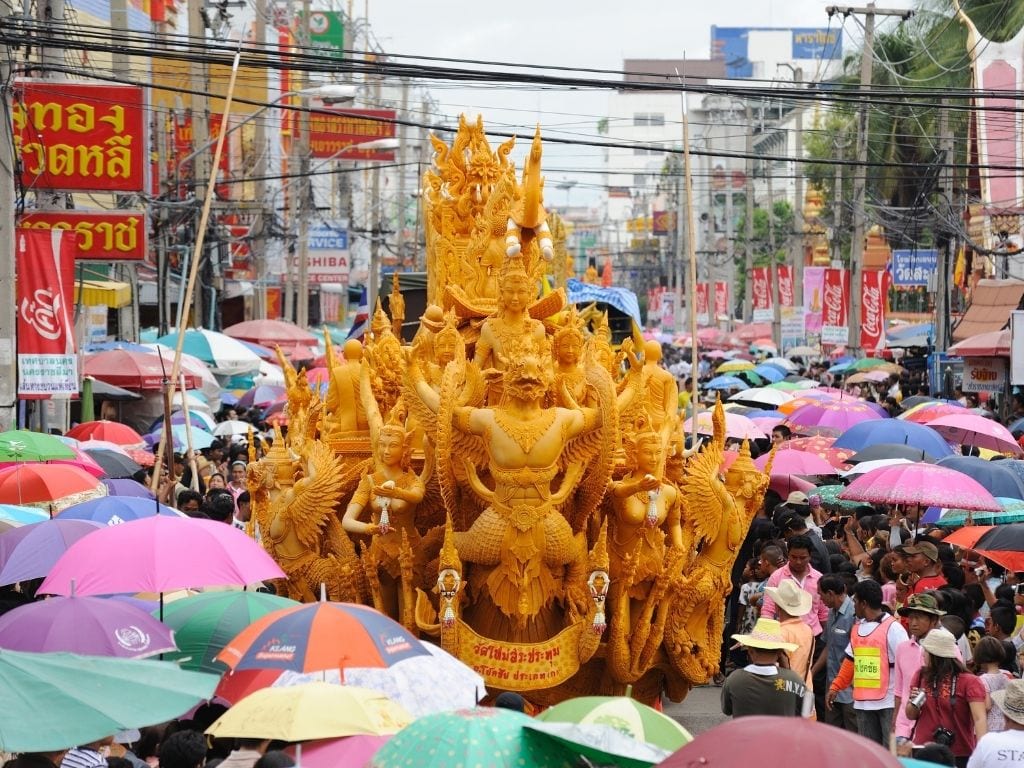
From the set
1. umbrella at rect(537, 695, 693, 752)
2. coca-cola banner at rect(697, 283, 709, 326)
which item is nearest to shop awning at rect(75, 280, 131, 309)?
umbrella at rect(537, 695, 693, 752)

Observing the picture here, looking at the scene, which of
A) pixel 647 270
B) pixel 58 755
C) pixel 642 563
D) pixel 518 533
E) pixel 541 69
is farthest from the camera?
pixel 647 270

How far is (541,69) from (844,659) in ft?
25.7

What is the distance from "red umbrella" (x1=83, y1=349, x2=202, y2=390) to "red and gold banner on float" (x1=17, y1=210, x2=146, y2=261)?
235 centimetres

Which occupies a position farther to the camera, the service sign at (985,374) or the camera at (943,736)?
the service sign at (985,374)

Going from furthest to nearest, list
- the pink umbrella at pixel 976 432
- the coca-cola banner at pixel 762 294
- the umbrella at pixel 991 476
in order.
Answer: the coca-cola banner at pixel 762 294 < the pink umbrella at pixel 976 432 < the umbrella at pixel 991 476

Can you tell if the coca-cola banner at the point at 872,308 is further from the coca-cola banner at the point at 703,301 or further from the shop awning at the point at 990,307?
the coca-cola banner at the point at 703,301

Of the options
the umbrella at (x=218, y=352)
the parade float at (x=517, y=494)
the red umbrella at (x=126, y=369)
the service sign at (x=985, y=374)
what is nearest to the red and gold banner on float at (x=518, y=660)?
the parade float at (x=517, y=494)

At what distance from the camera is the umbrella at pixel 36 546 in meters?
10.1

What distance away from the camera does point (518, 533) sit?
10430mm

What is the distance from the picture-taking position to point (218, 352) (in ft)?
83.7

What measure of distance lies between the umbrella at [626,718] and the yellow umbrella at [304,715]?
703 mm

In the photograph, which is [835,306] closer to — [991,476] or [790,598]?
[991,476]

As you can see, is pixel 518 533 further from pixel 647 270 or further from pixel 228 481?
pixel 647 270

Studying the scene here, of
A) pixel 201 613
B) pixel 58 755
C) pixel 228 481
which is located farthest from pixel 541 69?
pixel 58 755
